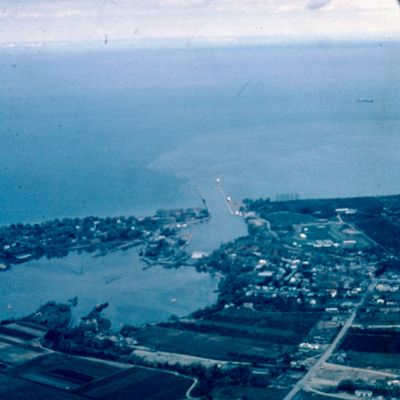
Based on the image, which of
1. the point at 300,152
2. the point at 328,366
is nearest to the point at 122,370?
the point at 328,366

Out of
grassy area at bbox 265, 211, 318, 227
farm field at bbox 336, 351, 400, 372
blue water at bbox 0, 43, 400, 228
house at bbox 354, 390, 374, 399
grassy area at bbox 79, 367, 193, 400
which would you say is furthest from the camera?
blue water at bbox 0, 43, 400, 228

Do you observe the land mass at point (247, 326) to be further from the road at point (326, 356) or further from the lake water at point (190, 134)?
the lake water at point (190, 134)

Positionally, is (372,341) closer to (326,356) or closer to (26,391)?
(326,356)

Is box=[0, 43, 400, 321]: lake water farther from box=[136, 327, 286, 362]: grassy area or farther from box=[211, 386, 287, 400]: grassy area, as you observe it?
box=[211, 386, 287, 400]: grassy area

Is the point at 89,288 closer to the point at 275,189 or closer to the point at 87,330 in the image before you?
the point at 87,330

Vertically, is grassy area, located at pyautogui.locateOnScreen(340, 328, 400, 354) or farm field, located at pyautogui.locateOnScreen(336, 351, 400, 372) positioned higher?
grassy area, located at pyautogui.locateOnScreen(340, 328, 400, 354)

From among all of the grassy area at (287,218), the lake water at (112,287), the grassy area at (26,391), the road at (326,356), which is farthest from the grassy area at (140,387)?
the grassy area at (287,218)

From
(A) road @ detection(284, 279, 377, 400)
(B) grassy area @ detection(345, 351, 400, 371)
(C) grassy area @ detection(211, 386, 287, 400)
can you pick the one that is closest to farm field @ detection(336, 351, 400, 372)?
(B) grassy area @ detection(345, 351, 400, 371)

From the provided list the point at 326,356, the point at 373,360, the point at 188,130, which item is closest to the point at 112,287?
the point at 326,356
